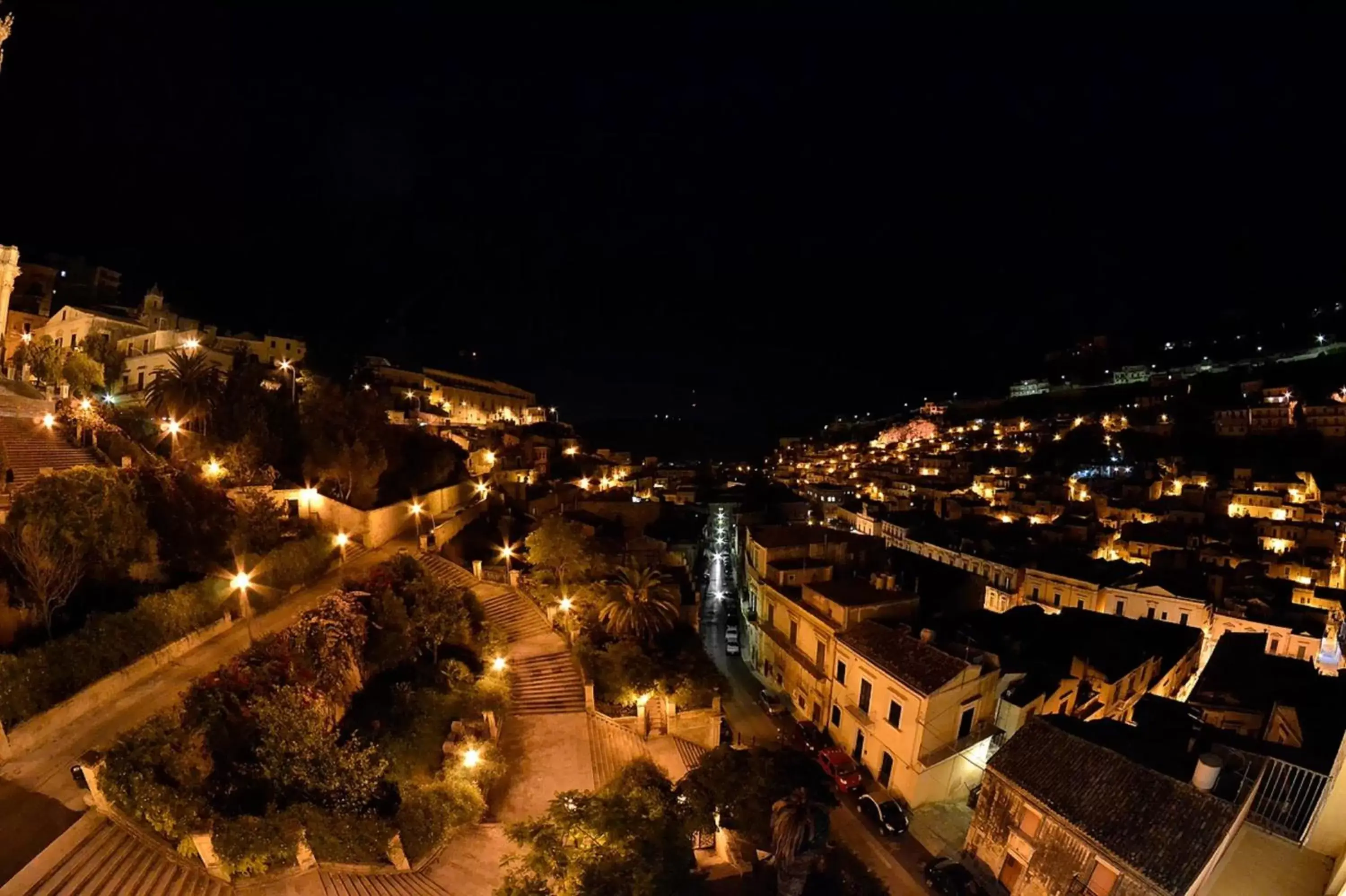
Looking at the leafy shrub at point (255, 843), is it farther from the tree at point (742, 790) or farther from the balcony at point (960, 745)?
the balcony at point (960, 745)

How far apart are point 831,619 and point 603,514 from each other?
1610cm

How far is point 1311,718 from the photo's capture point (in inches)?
672

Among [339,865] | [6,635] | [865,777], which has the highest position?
[6,635]

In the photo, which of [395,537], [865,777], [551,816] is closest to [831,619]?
[865,777]

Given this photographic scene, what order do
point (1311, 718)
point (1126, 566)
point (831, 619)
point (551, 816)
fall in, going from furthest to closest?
point (1126, 566)
point (831, 619)
point (1311, 718)
point (551, 816)

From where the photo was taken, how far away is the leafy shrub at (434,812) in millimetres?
11422

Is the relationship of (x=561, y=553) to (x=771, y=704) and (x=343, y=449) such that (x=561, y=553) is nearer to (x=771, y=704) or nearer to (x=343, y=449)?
(x=343, y=449)

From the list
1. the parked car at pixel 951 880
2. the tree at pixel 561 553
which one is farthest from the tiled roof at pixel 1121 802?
the tree at pixel 561 553

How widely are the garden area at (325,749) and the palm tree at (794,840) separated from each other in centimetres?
658

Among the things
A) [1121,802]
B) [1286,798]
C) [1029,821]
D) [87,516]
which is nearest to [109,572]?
[87,516]

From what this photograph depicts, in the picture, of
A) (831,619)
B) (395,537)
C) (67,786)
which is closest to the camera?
(67,786)

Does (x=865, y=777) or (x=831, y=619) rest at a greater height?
(x=831, y=619)

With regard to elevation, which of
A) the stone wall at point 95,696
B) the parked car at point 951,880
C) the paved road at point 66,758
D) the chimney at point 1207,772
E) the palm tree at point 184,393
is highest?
the palm tree at point 184,393

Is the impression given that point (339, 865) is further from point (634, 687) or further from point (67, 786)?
point (634, 687)
